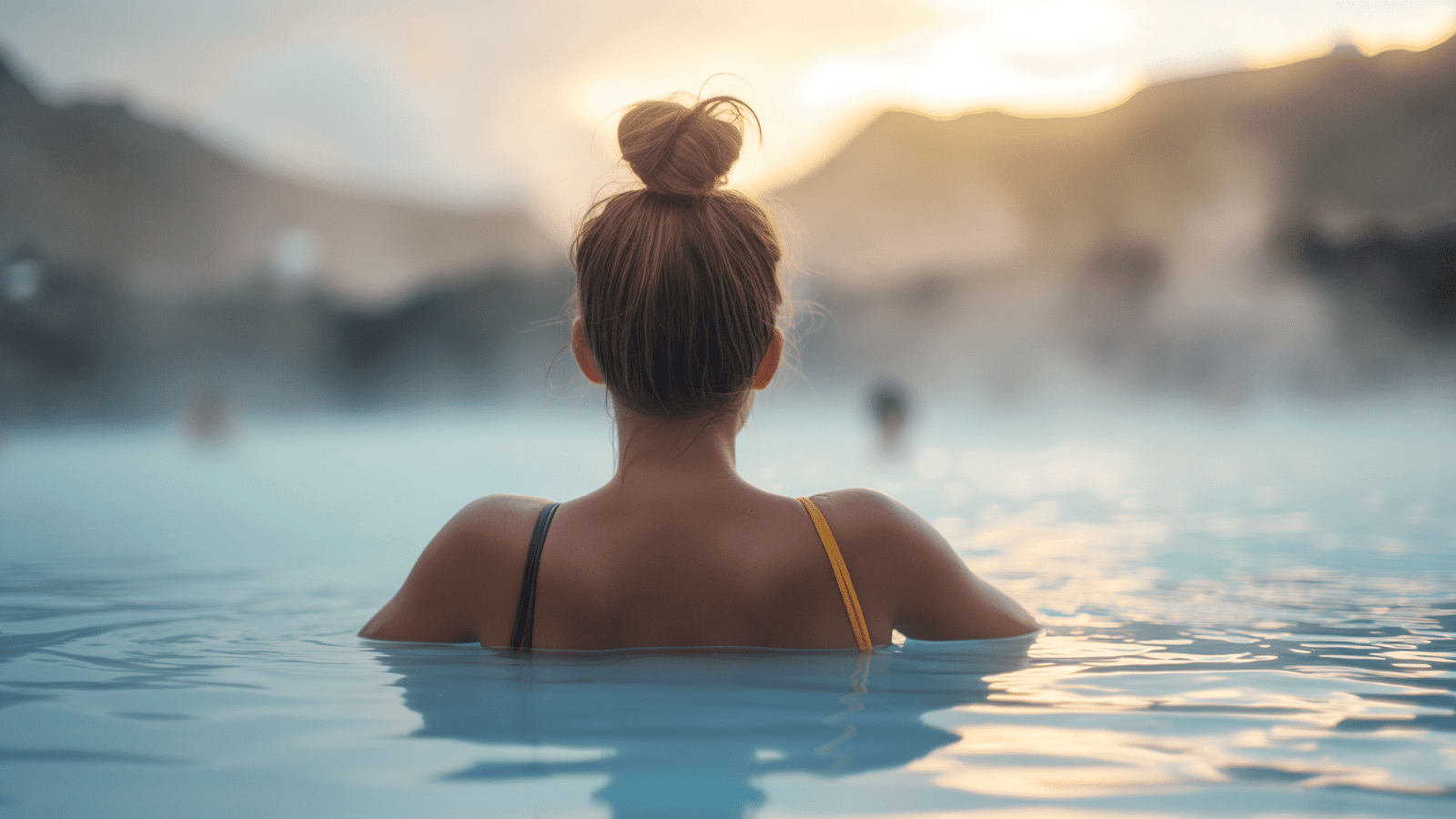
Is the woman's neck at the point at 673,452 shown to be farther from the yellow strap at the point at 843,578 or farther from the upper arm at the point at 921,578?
the upper arm at the point at 921,578

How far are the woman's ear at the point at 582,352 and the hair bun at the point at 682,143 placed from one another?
0.96 feet

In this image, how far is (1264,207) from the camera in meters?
69.7

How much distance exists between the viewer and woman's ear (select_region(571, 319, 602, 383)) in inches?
71.0

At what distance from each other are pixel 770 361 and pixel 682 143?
41cm

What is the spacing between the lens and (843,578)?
5.74 feet

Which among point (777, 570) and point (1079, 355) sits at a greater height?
point (1079, 355)

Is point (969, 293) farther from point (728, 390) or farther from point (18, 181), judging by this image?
point (728, 390)

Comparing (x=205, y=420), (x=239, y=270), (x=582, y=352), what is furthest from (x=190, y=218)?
(x=582, y=352)

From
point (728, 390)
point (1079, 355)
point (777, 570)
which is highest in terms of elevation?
point (1079, 355)

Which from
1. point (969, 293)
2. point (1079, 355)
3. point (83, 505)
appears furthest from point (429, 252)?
point (83, 505)

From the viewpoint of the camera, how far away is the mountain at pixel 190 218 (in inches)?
2486

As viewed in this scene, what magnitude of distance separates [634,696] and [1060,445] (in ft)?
76.7

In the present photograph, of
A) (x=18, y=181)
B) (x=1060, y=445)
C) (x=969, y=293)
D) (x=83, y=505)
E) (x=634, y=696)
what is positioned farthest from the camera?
(x=969, y=293)

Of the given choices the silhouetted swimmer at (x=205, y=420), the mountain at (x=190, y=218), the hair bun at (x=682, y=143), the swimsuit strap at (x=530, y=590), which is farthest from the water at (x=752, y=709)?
the mountain at (x=190, y=218)
